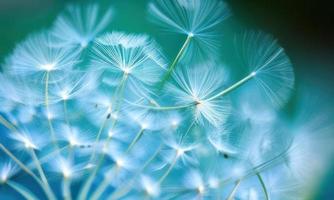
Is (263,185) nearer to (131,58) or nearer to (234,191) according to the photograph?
(234,191)

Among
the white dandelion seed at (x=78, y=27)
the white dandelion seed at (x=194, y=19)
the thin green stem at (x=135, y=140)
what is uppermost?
the white dandelion seed at (x=194, y=19)

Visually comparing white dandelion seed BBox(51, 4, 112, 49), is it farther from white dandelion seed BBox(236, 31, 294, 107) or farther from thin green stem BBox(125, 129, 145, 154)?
white dandelion seed BBox(236, 31, 294, 107)

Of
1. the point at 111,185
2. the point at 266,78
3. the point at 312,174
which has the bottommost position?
the point at 111,185

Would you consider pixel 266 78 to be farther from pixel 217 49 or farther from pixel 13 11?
pixel 13 11

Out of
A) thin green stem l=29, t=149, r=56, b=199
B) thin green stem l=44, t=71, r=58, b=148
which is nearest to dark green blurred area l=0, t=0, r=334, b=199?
thin green stem l=44, t=71, r=58, b=148

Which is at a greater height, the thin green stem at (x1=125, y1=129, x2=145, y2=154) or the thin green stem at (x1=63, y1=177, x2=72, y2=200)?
the thin green stem at (x1=125, y1=129, x2=145, y2=154)

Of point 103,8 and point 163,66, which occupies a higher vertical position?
point 103,8

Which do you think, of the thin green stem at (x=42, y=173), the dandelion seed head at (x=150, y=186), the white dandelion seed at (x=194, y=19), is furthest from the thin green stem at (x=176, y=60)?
the thin green stem at (x=42, y=173)

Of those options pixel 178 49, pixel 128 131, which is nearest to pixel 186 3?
pixel 178 49

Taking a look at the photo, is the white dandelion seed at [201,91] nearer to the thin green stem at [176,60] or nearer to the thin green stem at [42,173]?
the thin green stem at [176,60]
